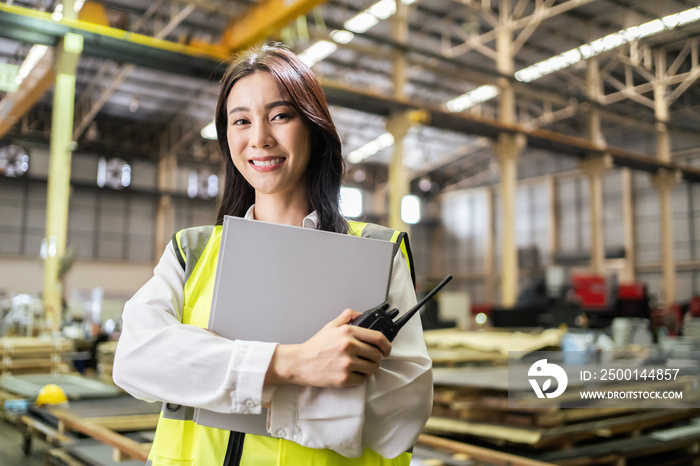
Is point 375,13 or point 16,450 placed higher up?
point 375,13

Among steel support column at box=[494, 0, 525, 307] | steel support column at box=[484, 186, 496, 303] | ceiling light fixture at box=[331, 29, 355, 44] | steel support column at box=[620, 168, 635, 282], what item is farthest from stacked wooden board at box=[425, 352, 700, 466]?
steel support column at box=[484, 186, 496, 303]

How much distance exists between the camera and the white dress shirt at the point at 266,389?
956mm

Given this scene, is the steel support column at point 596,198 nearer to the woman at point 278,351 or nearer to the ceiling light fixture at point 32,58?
the ceiling light fixture at point 32,58

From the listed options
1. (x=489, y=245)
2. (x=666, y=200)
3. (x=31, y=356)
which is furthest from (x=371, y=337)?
(x=489, y=245)

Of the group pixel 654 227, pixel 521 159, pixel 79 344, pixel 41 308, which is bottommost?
pixel 79 344

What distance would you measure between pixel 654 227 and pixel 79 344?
68.5 ft

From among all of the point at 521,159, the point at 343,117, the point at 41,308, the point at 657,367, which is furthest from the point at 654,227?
the point at 41,308

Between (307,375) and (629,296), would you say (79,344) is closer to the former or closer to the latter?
(307,375)

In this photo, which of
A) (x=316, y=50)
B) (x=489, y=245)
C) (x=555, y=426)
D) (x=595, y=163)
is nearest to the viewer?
(x=555, y=426)

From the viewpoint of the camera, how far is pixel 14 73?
8.16m

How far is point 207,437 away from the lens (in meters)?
1.05

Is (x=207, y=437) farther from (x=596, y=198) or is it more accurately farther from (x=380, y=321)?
(x=596, y=198)

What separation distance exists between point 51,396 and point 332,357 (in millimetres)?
4411

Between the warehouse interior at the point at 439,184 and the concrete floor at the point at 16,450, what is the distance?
28 mm
